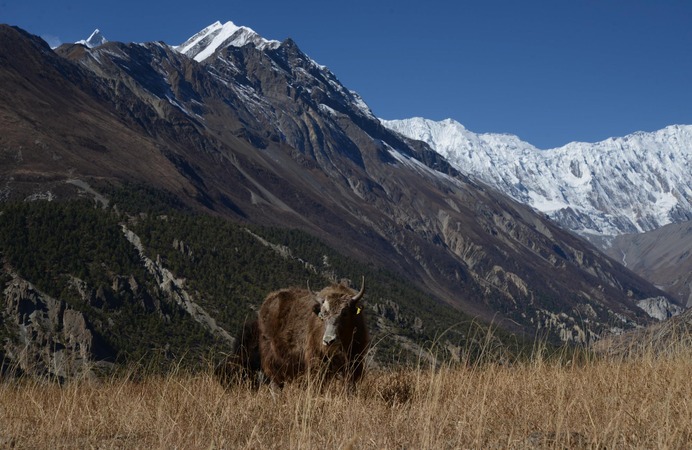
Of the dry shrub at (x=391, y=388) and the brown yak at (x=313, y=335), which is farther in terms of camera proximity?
the brown yak at (x=313, y=335)

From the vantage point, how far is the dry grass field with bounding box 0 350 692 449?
6227mm

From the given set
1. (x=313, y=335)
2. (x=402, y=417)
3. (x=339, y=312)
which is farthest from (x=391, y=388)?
(x=402, y=417)

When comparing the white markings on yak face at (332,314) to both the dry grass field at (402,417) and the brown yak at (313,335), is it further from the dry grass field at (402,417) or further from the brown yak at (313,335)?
the dry grass field at (402,417)

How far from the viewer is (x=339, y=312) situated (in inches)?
423

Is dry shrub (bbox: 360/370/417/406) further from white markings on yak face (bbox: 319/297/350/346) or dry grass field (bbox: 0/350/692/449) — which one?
white markings on yak face (bbox: 319/297/350/346)

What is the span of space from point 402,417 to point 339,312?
3.64 m

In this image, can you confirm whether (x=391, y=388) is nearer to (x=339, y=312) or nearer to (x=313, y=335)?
(x=339, y=312)

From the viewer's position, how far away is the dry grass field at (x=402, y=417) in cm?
623

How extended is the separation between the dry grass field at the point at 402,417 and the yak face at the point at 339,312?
3.36 ft

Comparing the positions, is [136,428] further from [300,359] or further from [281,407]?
[300,359]

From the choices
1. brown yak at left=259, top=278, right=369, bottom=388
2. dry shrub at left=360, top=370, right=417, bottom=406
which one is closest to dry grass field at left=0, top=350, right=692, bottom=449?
dry shrub at left=360, top=370, right=417, bottom=406

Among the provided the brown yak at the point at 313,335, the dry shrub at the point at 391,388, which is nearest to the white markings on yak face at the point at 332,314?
the brown yak at the point at 313,335

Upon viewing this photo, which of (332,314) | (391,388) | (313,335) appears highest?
(332,314)

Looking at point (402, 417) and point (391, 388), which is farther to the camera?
point (391, 388)
